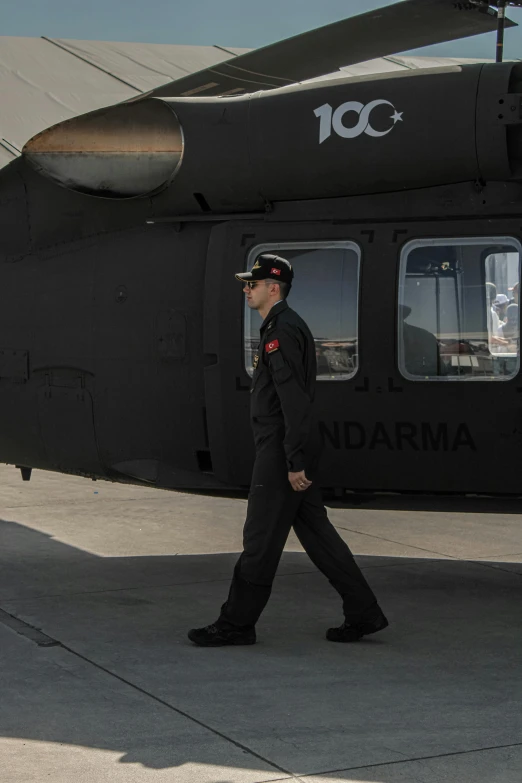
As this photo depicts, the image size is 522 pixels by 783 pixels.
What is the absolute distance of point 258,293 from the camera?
5.88 m

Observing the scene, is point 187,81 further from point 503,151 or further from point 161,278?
point 503,151

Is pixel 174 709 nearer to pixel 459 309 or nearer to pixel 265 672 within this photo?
pixel 265 672

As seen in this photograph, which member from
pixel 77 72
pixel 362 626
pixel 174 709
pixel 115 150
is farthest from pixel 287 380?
pixel 77 72

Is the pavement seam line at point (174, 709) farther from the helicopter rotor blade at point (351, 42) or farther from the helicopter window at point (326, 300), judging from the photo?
the helicopter rotor blade at point (351, 42)

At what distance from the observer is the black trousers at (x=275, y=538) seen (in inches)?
225

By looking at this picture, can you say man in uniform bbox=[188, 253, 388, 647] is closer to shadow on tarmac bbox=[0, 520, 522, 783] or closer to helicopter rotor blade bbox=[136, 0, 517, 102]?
shadow on tarmac bbox=[0, 520, 522, 783]

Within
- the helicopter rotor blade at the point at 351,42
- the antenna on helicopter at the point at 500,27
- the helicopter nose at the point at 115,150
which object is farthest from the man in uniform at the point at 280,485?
the antenna on helicopter at the point at 500,27

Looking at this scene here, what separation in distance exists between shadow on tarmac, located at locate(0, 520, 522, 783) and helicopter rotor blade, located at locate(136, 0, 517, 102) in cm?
309

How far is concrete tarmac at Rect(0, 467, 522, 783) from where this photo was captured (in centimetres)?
432

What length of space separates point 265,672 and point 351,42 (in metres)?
3.84

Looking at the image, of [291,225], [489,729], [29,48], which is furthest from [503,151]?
[29,48]

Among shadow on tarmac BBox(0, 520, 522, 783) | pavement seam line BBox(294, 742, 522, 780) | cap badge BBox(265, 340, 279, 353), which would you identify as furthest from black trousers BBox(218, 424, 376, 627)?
pavement seam line BBox(294, 742, 522, 780)

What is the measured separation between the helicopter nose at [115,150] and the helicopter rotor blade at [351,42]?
0.18 metres

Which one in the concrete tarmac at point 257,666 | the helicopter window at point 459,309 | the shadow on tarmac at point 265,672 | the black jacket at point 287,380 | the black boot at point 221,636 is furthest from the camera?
the helicopter window at point 459,309
